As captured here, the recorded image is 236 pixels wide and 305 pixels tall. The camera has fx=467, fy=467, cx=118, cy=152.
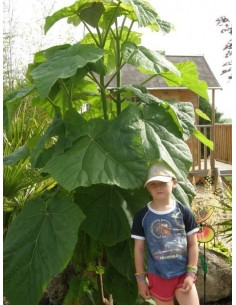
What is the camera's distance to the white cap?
1.91 m

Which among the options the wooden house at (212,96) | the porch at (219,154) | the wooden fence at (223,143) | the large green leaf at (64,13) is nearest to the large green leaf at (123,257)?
the large green leaf at (64,13)

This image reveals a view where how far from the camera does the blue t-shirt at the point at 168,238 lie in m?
1.90

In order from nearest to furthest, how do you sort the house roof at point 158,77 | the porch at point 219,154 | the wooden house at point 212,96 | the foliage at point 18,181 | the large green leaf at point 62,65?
the large green leaf at point 62,65 → the foliage at point 18,181 → the porch at point 219,154 → the wooden house at point 212,96 → the house roof at point 158,77

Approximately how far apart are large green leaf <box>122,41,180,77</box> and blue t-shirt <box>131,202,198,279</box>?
61 cm

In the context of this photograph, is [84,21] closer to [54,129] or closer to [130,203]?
[54,129]

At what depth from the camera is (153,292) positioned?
197 cm

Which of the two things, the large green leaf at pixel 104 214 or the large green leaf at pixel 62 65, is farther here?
the large green leaf at pixel 104 214

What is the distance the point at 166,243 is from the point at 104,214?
0.38 meters

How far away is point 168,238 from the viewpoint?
1.90 meters

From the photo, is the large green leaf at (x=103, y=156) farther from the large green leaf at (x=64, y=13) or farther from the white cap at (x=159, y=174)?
the large green leaf at (x=64, y=13)

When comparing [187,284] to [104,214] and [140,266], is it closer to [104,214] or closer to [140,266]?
[140,266]

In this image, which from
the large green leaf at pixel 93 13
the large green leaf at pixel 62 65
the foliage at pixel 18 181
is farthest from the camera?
the foliage at pixel 18 181

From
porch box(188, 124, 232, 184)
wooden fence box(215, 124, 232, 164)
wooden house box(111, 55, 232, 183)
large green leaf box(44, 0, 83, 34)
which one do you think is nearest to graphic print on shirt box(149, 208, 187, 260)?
large green leaf box(44, 0, 83, 34)

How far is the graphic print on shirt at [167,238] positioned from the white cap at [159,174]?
Result: 154 millimetres
